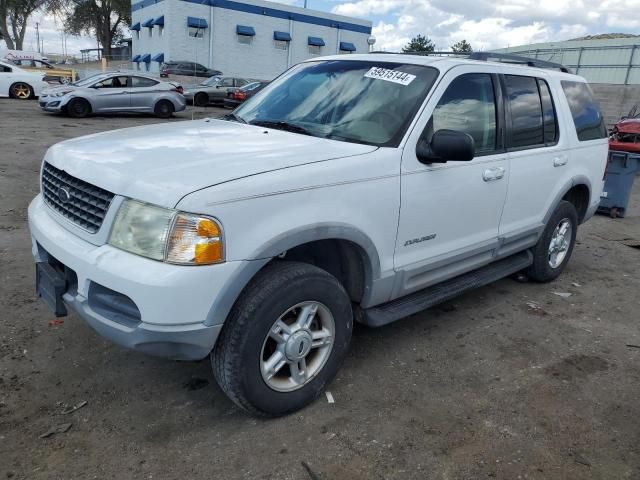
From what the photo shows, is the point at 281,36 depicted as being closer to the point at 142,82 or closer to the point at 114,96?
the point at 142,82

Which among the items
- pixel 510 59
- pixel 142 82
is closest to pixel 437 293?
pixel 510 59

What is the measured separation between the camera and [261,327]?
2676mm

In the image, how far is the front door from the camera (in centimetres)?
336

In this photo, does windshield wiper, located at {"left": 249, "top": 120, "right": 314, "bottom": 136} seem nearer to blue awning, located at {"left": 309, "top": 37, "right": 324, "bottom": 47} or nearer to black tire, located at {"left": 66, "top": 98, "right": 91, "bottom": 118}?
black tire, located at {"left": 66, "top": 98, "right": 91, "bottom": 118}

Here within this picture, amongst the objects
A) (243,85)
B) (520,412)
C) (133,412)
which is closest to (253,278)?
(133,412)

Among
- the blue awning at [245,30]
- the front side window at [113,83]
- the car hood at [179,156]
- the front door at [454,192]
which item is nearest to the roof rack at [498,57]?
the front door at [454,192]

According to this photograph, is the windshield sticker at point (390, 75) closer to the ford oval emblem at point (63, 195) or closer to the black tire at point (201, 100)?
the ford oval emblem at point (63, 195)

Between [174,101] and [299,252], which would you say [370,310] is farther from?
[174,101]

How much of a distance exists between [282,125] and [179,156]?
966 mm

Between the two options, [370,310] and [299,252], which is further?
[370,310]

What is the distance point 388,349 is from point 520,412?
996mm

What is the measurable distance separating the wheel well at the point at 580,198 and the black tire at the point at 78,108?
49.1 ft

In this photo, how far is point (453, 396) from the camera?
3.30 m

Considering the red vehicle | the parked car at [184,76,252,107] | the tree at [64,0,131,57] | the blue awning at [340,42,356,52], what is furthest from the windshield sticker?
the tree at [64,0,131,57]
